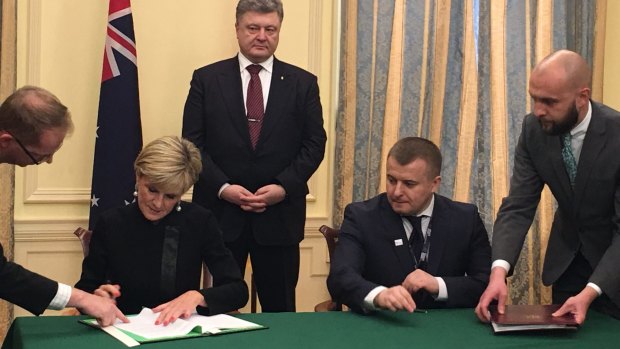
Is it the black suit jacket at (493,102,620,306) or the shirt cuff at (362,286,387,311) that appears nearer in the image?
the shirt cuff at (362,286,387,311)

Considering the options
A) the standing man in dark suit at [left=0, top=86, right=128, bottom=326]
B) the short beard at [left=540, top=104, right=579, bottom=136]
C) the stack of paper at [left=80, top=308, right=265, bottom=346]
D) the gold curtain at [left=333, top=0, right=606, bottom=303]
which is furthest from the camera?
the gold curtain at [left=333, top=0, right=606, bottom=303]

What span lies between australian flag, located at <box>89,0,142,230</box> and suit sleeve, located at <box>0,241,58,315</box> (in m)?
2.08

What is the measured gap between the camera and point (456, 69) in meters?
5.79

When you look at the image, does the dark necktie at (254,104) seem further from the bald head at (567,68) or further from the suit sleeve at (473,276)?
the bald head at (567,68)

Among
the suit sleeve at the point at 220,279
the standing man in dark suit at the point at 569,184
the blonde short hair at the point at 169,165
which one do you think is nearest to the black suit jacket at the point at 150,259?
the suit sleeve at the point at 220,279

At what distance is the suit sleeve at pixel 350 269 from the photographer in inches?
126

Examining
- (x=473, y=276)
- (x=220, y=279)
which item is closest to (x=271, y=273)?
(x=220, y=279)

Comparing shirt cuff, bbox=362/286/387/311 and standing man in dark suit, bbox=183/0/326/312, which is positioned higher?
standing man in dark suit, bbox=183/0/326/312

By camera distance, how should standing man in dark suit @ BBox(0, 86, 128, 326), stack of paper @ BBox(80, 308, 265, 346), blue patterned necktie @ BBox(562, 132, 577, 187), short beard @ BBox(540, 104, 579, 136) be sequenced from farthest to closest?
blue patterned necktie @ BBox(562, 132, 577, 187)
short beard @ BBox(540, 104, 579, 136)
standing man in dark suit @ BBox(0, 86, 128, 326)
stack of paper @ BBox(80, 308, 265, 346)

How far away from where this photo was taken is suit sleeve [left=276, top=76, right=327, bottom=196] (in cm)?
441

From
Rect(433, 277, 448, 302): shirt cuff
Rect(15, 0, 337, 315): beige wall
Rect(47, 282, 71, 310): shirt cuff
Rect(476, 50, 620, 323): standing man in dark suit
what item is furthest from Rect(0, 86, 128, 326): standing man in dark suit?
Rect(15, 0, 337, 315): beige wall

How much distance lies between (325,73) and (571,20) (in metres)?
1.66

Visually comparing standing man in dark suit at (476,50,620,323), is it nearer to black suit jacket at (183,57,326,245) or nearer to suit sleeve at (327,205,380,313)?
suit sleeve at (327,205,380,313)

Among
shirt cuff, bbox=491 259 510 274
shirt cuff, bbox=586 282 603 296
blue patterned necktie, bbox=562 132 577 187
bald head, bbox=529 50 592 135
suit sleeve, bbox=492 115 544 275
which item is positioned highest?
bald head, bbox=529 50 592 135
